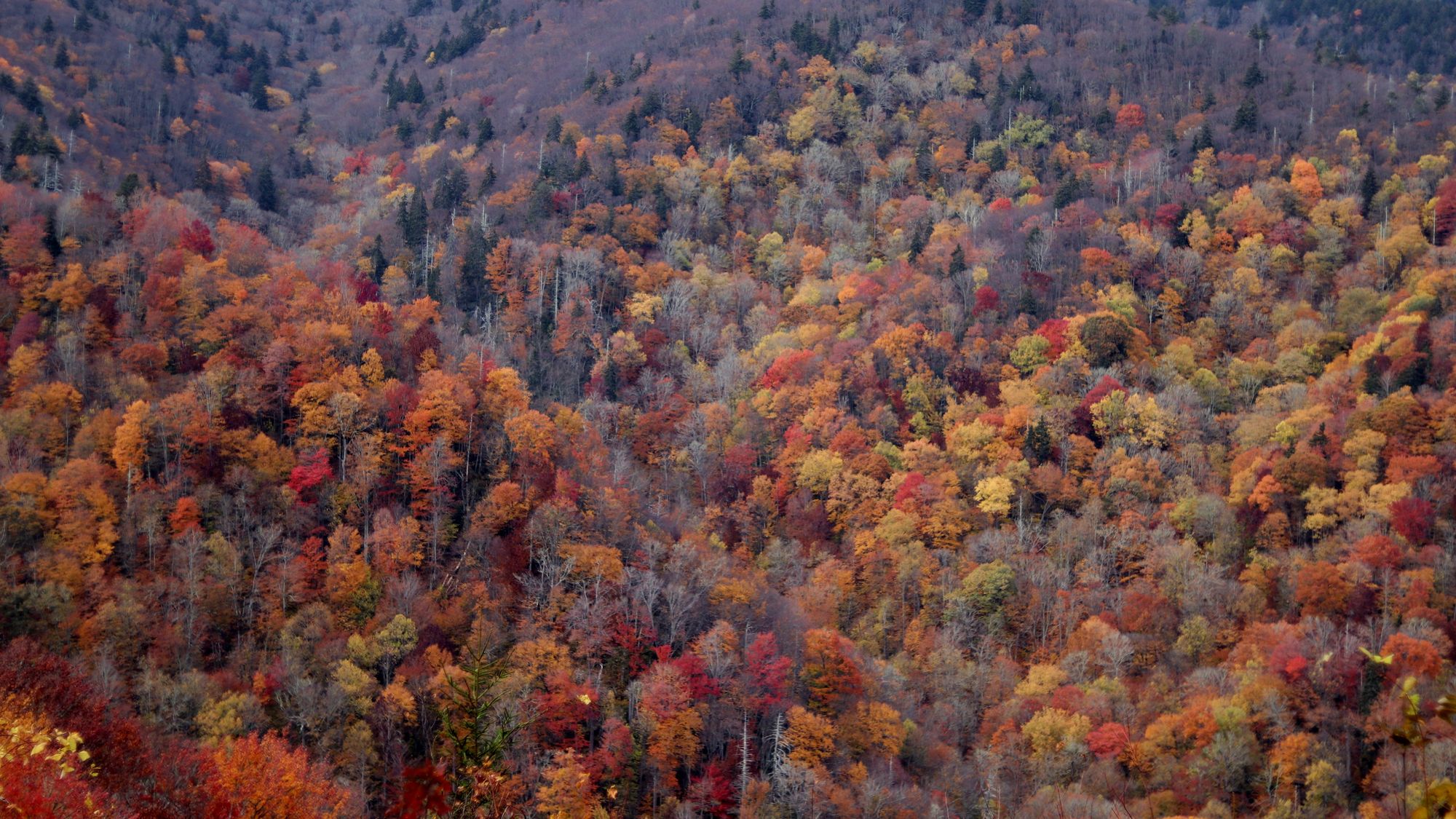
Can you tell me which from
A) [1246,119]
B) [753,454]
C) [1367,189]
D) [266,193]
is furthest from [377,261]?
[1367,189]

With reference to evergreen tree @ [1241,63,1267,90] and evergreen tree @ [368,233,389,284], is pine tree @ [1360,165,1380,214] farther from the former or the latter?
evergreen tree @ [368,233,389,284]

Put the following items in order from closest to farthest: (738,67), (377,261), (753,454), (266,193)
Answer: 1. (753,454)
2. (377,261)
3. (266,193)
4. (738,67)

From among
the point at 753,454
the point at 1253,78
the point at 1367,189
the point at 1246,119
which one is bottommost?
the point at 753,454

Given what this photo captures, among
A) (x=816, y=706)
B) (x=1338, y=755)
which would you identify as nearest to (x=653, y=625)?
(x=816, y=706)

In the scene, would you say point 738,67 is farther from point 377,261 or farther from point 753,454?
point 753,454

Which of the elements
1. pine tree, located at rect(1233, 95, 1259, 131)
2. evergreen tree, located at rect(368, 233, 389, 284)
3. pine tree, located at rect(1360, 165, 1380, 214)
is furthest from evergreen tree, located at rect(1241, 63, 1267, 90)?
evergreen tree, located at rect(368, 233, 389, 284)

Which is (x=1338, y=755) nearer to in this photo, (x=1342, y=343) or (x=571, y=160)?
(x=1342, y=343)

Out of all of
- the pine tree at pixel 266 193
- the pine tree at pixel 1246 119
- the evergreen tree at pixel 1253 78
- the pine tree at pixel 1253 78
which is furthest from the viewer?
the pine tree at pixel 266 193

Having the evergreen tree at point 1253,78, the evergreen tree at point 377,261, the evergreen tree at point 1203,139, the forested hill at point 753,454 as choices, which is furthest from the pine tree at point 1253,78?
the evergreen tree at point 377,261

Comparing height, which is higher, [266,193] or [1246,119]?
[1246,119]

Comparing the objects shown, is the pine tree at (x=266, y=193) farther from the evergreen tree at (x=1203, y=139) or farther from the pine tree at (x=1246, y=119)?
→ the pine tree at (x=1246, y=119)
